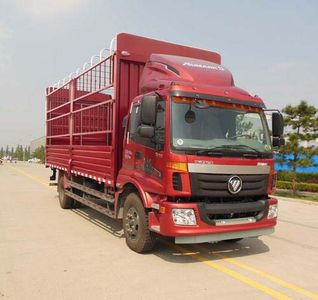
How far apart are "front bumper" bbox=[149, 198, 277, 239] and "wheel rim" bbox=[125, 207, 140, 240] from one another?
53cm

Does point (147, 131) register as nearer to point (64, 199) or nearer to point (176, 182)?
point (176, 182)

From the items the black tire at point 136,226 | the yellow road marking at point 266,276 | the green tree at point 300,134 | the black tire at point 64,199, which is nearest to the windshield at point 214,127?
the black tire at point 136,226

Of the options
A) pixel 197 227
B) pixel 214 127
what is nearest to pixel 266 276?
pixel 197 227

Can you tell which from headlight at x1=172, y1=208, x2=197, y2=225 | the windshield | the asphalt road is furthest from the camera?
the windshield

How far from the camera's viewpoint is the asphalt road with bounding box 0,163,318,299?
4.62m

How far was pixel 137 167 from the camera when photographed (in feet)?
21.0

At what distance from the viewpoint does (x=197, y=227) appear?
546 centimetres

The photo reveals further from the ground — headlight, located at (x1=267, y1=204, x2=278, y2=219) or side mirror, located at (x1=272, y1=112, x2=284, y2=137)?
side mirror, located at (x1=272, y1=112, x2=284, y2=137)

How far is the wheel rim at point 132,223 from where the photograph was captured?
247 inches

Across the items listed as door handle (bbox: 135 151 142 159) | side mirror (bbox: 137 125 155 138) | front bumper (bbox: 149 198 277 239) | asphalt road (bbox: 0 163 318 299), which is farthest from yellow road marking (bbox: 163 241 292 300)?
side mirror (bbox: 137 125 155 138)

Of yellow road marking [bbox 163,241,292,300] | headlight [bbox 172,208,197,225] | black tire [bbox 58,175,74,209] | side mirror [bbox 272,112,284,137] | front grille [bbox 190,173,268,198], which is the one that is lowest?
yellow road marking [bbox 163,241,292,300]

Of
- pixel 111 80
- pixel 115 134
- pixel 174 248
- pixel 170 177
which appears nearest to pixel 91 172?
pixel 115 134

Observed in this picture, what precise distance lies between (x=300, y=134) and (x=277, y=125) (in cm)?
1215

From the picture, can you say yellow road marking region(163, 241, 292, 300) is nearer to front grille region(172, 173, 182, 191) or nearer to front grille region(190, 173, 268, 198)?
front grille region(190, 173, 268, 198)
